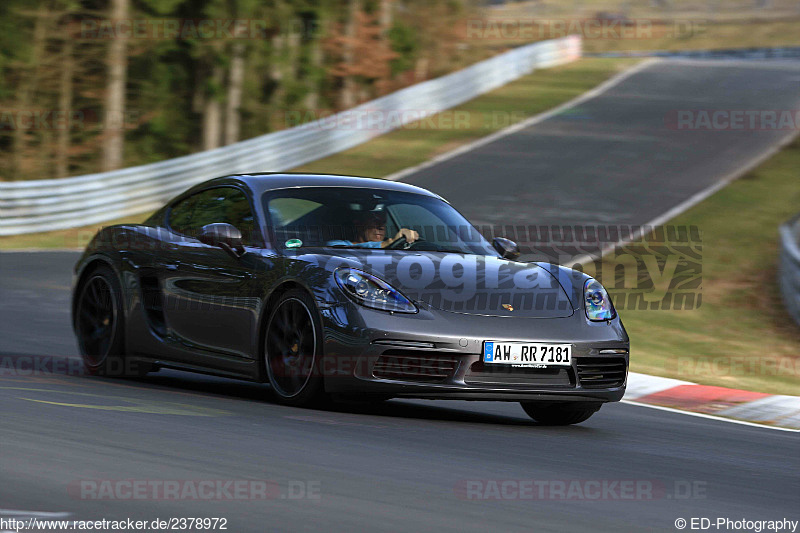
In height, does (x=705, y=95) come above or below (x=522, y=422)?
above

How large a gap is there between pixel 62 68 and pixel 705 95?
53.2 ft

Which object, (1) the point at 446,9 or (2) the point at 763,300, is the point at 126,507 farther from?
(1) the point at 446,9

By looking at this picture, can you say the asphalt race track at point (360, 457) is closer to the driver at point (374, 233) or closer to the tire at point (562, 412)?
the tire at point (562, 412)

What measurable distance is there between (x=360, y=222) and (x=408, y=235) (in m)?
0.30

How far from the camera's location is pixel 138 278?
811 cm

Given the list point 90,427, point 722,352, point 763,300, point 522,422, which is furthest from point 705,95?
point 90,427

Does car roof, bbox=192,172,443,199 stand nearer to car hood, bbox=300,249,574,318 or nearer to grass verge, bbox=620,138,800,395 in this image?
car hood, bbox=300,249,574,318

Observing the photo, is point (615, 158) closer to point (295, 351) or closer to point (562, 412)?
point (562, 412)

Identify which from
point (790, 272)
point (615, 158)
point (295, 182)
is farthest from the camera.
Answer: point (615, 158)

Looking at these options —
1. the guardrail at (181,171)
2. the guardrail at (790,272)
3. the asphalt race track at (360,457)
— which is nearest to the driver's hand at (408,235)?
the asphalt race track at (360,457)

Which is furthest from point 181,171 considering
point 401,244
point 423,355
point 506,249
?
point 423,355

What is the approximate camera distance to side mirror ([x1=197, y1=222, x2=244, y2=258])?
7.30 meters

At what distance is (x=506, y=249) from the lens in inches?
316

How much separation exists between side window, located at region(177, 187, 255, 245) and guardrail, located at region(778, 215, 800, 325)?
7.62 metres
